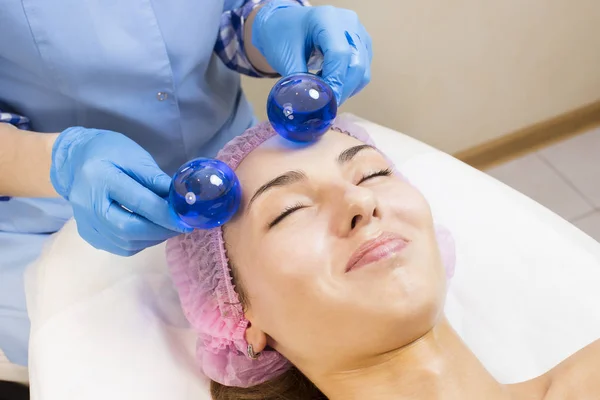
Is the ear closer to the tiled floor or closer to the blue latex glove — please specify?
the blue latex glove

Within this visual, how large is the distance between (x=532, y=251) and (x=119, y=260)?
3.09ft

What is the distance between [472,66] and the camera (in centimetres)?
207

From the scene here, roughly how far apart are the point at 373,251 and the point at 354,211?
7 centimetres

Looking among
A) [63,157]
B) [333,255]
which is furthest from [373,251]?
[63,157]

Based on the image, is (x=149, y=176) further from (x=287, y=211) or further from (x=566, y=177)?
(x=566, y=177)

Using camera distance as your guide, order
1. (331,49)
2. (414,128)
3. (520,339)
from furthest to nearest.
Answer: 1. (414,128)
2. (520,339)
3. (331,49)

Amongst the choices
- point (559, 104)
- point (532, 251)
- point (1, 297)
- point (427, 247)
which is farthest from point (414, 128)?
point (1, 297)

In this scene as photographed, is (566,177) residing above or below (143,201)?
below

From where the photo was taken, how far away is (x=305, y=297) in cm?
96

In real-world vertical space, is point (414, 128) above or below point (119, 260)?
below

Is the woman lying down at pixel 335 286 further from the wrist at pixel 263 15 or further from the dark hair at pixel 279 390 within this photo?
the wrist at pixel 263 15

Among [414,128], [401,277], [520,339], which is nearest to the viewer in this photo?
[401,277]

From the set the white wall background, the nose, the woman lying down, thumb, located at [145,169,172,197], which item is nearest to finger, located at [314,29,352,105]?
the woman lying down

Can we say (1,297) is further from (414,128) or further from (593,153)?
(593,153)
